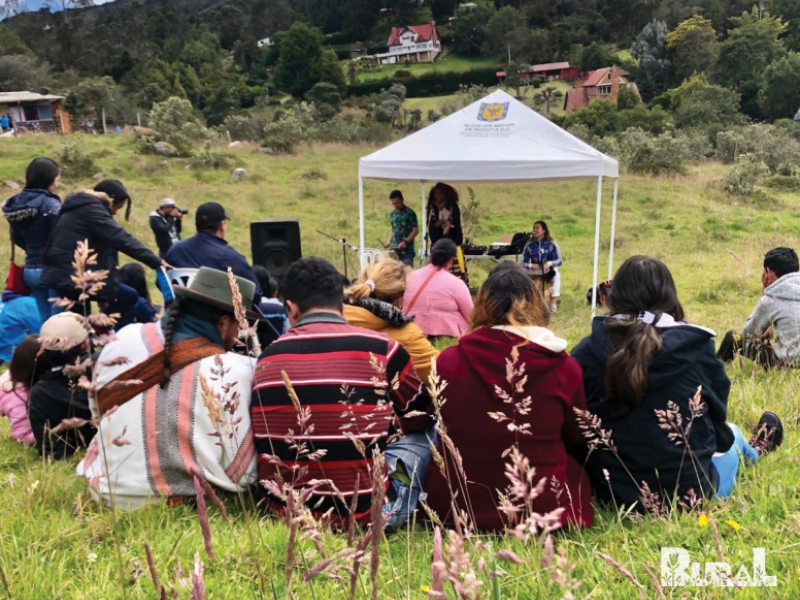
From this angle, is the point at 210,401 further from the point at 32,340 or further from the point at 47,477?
the point at 32,340

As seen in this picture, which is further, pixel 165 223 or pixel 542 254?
pixel 542 254

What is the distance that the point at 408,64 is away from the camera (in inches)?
2785

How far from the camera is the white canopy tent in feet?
22.5

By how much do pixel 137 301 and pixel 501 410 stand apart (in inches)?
149

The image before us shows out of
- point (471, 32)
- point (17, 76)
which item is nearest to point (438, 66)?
point (471, 32)

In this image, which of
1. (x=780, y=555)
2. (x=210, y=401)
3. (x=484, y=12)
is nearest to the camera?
(x=210, y=401)

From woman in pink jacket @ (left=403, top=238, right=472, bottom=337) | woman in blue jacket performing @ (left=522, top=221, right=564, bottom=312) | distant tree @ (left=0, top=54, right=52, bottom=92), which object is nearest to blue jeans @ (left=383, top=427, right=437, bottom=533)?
woman in pink jacket @ (left=403, top=238, right=472, bottom=337)

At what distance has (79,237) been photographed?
4051 mm

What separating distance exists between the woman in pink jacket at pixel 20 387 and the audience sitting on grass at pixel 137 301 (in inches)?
69.8

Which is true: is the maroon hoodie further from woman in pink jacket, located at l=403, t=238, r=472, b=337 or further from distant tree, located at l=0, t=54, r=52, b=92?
distant tree, located at l=0, t=54, r=52, b=92

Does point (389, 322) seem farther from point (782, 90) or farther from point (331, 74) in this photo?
point (331, 74)

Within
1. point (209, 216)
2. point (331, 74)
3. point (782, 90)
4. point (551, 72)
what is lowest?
point (782, 90)

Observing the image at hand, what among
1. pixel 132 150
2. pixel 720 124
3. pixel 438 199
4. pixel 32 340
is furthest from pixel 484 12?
pixel 32 340

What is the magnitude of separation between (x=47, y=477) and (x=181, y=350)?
0.73 m
